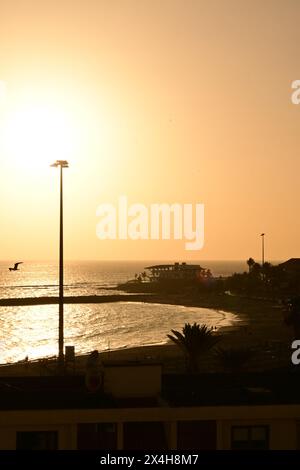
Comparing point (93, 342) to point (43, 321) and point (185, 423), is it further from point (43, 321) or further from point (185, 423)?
point (185, 423)

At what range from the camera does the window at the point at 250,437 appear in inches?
544

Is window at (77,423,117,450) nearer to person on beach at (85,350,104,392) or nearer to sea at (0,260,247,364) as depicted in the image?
person on beach at (85,350,104,392)

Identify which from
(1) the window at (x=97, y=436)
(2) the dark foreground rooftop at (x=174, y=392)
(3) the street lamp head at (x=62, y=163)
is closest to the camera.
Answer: (1) the window at (x=97, y=436)

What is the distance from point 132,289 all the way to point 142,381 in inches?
7071

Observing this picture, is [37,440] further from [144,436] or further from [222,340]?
[222,340]

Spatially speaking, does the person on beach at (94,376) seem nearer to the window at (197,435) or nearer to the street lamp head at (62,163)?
the window at (197,435)

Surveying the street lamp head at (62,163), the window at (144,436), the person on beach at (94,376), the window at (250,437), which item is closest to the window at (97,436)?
the window at (144,436)

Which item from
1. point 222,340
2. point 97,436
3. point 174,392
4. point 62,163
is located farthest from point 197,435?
point 222,340

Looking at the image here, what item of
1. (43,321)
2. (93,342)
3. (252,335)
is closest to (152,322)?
(43,321)

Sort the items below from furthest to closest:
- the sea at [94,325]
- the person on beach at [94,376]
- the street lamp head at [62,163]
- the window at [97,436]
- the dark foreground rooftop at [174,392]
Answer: the sea at [94,325], the street lamp head at [62,163], the person on beach at [94,376], the dark foreground rooftop at [174,392], the window at [97,436]

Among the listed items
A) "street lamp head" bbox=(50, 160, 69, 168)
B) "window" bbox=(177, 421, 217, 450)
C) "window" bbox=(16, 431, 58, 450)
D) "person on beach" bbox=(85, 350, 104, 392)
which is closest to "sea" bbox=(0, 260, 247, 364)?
"street lamp head" bbox=(50, 160, 69, 168)

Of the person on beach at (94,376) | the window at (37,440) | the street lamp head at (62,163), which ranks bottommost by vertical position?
the window at (37,440)

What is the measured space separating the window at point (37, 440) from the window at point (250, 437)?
11.1ft

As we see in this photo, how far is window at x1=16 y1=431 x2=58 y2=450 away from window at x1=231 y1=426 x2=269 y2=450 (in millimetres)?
3393
